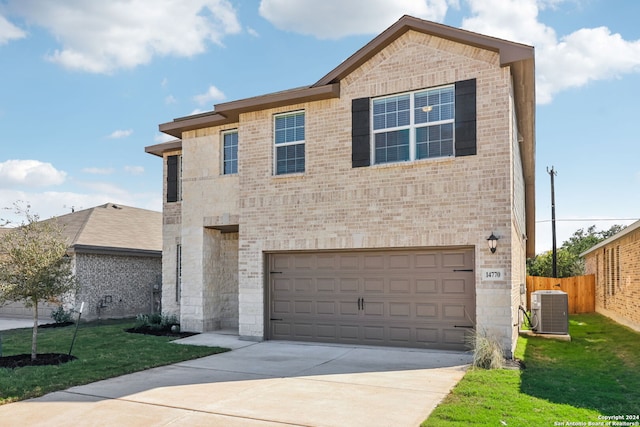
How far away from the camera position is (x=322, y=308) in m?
12.0

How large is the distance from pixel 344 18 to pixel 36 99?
39.6 ft

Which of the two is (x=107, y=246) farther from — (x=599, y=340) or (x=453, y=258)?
(x=599, y=340)

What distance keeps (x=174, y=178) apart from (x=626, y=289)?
1479cm

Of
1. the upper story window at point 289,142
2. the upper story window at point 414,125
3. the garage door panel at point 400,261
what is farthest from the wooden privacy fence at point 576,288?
the upper story window at point 289,142

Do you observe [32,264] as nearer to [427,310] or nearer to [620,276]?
[427,310]

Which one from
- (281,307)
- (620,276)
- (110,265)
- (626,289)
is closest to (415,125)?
(281,307)

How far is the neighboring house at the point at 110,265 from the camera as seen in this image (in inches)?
703

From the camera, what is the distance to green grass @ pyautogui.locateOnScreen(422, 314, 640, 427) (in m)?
6.00

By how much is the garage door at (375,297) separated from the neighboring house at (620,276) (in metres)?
6.69

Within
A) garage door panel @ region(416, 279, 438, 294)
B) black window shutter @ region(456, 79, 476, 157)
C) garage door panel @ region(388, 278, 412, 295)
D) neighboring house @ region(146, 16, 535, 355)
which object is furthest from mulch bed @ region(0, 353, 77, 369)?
black window shutter @ region(456, 79, 476, 157)

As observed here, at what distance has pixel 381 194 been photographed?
11258mm

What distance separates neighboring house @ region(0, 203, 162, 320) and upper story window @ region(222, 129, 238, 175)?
22.6 feet

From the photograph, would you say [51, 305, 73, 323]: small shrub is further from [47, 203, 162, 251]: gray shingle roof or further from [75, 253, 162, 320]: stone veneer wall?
[47, 203, 162, 251]: gray shingle roof

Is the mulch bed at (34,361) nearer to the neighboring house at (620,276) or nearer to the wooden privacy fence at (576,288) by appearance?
the neighboring house at (620,276)
